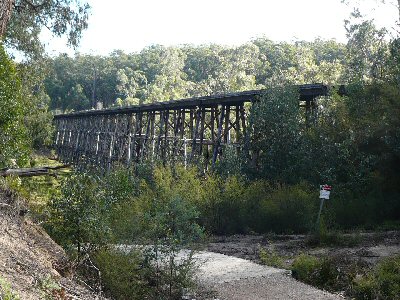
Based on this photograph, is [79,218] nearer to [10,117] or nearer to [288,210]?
[288,210]

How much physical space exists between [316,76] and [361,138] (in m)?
25.2

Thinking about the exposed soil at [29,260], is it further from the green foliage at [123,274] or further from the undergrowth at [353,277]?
the undergrowth at [353,277]

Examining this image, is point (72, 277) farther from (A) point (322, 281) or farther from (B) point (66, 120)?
(B) point (66, 120)

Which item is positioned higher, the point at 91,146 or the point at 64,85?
the point at 64,85

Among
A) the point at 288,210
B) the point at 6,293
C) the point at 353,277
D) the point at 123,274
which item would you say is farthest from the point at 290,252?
the point at 6,293

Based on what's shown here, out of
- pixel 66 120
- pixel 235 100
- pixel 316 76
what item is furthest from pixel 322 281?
pixel 66 120

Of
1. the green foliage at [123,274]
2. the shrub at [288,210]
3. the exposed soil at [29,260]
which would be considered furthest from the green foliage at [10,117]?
the green foliage at [123,274]

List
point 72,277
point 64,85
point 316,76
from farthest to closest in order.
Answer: point 64,85 < point 316,76 < point 72,277

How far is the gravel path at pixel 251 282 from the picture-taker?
24.8 ft

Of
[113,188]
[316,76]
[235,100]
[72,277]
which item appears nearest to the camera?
[72,277]

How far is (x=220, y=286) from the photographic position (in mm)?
8125

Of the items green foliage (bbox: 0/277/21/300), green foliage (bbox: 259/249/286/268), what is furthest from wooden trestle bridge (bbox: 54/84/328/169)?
green foliage (bbox: 0/277/21/300)

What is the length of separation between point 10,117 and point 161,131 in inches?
274

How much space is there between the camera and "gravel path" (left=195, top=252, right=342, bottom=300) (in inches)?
298
